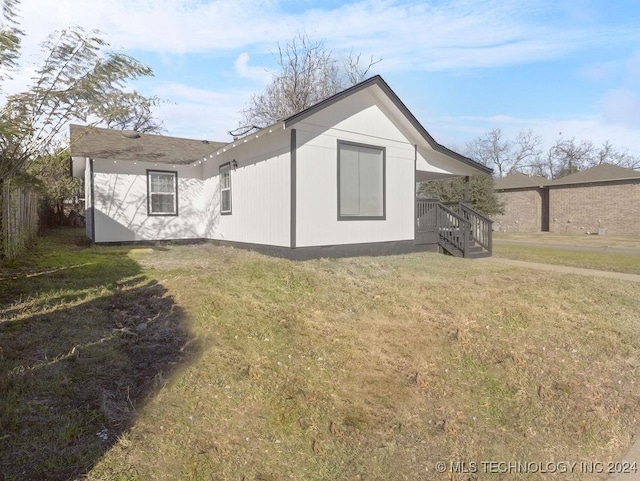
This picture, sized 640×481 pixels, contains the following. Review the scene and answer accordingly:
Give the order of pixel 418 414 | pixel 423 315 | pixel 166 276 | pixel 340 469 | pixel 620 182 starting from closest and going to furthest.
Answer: pixel 340 469
pixel 418 414
pixel 423 315
pixel 166 276
pixel 620 182

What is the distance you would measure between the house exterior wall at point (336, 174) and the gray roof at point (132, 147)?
4586 mm

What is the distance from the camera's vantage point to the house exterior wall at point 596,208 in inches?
955

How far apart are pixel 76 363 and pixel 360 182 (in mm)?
7468

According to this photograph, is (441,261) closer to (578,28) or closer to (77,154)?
(578,28)

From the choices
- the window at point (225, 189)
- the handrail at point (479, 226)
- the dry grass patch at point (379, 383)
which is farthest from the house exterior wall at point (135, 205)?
the handrail at point (479, 226)

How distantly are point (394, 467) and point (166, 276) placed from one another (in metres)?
5.11

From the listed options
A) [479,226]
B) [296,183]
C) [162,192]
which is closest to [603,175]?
[479,226]

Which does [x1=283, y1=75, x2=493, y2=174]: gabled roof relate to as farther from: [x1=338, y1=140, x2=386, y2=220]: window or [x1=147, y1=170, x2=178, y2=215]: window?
[x1=147, y1=170, x2=178, y2=215]: window

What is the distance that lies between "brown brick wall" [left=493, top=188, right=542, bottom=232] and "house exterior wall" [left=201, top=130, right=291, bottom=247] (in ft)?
77.8

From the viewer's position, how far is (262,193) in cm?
977

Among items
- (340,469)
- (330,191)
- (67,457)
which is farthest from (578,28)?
(67,457)

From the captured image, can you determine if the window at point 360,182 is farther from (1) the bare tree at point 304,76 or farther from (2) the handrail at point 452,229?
(1) the bare tree at point 304,76

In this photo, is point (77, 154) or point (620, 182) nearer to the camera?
point (77, 154)

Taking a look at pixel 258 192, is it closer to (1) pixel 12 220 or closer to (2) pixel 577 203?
(1) pixel 12 220
